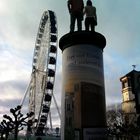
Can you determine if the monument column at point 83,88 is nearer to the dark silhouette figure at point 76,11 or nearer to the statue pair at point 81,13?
the statue pair at point 81,13

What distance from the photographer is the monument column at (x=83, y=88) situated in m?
Result: 12.9

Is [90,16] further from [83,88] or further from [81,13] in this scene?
[83,88]

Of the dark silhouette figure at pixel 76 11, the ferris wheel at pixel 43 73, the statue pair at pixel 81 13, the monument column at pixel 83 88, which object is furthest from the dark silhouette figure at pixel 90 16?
the ferris wheel at pixel 43 73

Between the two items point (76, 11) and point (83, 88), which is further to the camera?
point (76, 11)

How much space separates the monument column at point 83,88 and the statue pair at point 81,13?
1104mm

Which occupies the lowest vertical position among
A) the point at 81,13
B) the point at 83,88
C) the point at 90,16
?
the point at 83,88

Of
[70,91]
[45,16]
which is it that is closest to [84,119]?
[70,91]

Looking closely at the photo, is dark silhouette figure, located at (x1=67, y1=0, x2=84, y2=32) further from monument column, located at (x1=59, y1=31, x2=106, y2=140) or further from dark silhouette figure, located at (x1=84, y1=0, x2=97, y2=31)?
monument column, located at (x1=59, y1=31, x2=106, y2=140)

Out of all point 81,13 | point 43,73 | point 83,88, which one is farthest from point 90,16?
point 43,73

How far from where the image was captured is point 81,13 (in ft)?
49.6

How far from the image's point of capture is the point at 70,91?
13508 mm

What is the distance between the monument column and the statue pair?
3.62 ft

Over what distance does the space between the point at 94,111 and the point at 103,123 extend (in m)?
0.76

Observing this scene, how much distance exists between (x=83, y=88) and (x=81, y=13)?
4.19m
